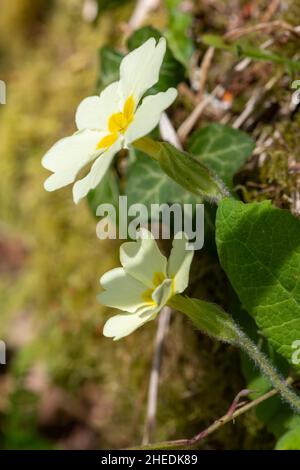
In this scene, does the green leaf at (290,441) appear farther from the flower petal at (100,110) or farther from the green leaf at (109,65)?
the green leaf at (109,65)

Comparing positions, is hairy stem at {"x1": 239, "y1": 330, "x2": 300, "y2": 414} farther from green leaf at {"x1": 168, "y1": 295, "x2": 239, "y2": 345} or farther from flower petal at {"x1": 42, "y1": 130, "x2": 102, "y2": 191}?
flower petal at {"x1": 42, "y1": 130, "x2": 102, "y2": 191}

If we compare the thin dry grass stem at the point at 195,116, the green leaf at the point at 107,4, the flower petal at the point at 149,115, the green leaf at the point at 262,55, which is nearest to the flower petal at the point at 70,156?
the flower petal at the point at 149,115

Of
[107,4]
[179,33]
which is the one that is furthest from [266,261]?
[107,4]

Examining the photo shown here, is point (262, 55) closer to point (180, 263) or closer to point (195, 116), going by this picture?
point (195, 116)

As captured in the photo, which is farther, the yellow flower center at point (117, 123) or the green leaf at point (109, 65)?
the green leaf at point (109, 65)

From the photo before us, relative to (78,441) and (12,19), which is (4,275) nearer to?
→ (78,441)

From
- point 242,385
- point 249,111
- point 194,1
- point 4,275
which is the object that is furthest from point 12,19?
point 242,385
